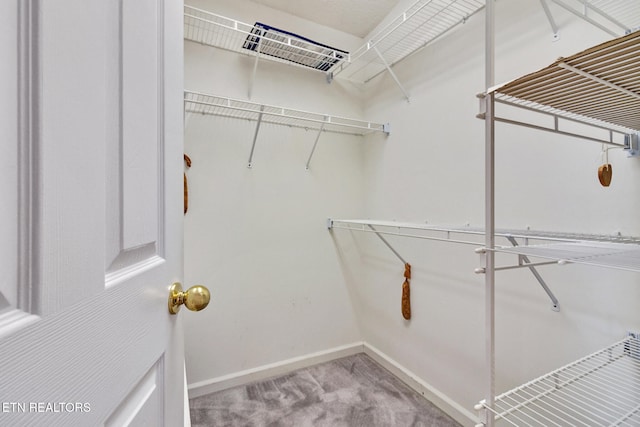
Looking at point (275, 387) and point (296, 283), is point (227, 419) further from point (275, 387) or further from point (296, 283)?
point (296, 283)

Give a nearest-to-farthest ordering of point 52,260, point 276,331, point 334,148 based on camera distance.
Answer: point 52,260 < point 276,331 < point 334,148

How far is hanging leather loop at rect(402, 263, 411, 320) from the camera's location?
5.94 ft

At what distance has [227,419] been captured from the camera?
1.54 meters

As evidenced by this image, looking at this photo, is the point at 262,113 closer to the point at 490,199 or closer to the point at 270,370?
the point at 490,199

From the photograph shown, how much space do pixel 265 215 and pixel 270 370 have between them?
106 cm

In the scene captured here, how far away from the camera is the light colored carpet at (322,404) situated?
151 cm

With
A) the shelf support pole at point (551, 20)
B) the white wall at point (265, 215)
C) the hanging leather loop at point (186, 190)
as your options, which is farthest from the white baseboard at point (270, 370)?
the shelf support pole at point (551, 20)

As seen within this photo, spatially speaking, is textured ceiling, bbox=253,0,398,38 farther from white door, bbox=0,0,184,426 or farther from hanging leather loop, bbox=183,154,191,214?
white door, bbox=0,0,184,426

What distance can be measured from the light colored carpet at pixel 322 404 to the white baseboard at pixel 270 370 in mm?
36

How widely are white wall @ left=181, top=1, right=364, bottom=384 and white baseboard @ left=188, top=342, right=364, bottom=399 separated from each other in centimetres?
3

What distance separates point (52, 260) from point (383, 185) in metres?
1.98

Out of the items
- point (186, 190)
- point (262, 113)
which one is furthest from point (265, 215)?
point (262, 113)

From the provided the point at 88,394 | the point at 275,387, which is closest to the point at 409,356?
the point at 275,387

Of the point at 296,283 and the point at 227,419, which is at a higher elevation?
the point at 296,283
